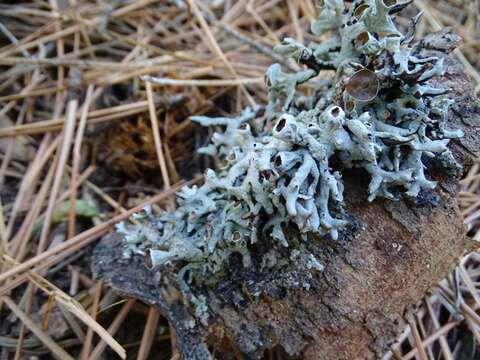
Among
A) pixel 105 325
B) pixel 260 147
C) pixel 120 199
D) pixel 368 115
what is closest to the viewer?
pixel 368 115

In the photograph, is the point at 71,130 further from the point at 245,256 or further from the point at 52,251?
the point at 245,256

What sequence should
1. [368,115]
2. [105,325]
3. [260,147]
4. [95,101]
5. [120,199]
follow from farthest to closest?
[95,101] → [120,199] → [105,325] → [260,147] → [368,115]

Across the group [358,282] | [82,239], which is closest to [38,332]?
[82,239]

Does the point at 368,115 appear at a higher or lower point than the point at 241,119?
higher

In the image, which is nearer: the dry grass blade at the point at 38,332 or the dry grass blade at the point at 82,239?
the dry grass blade at the point at 38,332

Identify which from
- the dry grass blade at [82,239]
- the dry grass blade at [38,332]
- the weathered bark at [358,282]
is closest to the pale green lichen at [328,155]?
the weathered bark at [358,282]

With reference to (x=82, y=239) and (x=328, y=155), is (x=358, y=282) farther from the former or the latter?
(x=82, y=239)

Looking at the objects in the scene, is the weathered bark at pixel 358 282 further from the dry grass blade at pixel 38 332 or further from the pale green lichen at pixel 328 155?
the dry grass blade at pixel 38 332

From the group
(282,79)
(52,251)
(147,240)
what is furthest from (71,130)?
(282,79)
